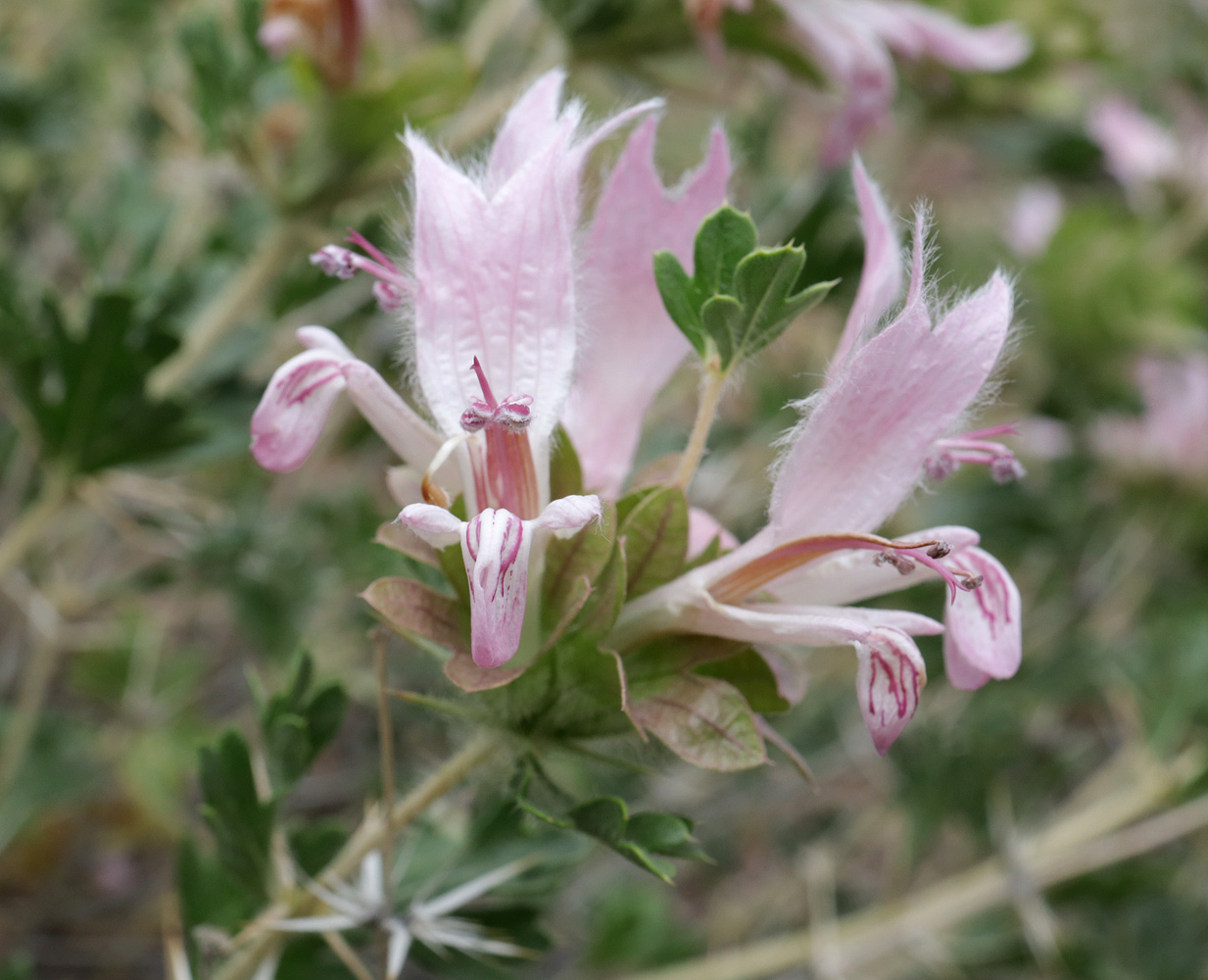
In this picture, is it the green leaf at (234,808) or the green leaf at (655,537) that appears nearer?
the green leaf at (655,537)

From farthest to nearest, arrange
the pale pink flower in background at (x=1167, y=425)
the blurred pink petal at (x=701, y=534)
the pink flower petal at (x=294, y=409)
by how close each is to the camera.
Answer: the pale pink flower in background at (x=1167, y=425) < the blurred pink petal at (x=701, y=534) < the pink flower petal at (x=294, y=409)

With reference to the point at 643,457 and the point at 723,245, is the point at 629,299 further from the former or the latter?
the point at 643,457

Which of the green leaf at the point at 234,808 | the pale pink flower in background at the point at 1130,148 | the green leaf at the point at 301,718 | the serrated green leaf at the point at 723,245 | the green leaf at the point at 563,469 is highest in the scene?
the serrated green leaf at the point at 723,245

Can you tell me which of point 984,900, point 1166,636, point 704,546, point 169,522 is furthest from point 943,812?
point 169,522

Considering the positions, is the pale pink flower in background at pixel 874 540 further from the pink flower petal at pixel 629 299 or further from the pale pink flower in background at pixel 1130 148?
the pale pink flower in background at pixel 1130 148

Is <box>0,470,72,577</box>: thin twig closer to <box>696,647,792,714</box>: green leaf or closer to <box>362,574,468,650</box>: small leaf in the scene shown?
<box>362,574,468,650</box>: small leaf

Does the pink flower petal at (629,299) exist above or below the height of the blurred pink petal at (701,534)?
above

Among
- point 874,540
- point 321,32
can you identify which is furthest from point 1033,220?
point 874,540

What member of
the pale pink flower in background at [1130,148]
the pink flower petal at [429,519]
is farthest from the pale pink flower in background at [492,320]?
the pale pink flower in background at [1130,148]

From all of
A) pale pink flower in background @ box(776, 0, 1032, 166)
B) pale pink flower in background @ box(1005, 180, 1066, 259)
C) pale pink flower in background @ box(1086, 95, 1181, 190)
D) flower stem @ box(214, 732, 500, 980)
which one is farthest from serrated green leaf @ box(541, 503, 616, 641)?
pale pink flower in background @ box(1086, 95, 1181, 190)
